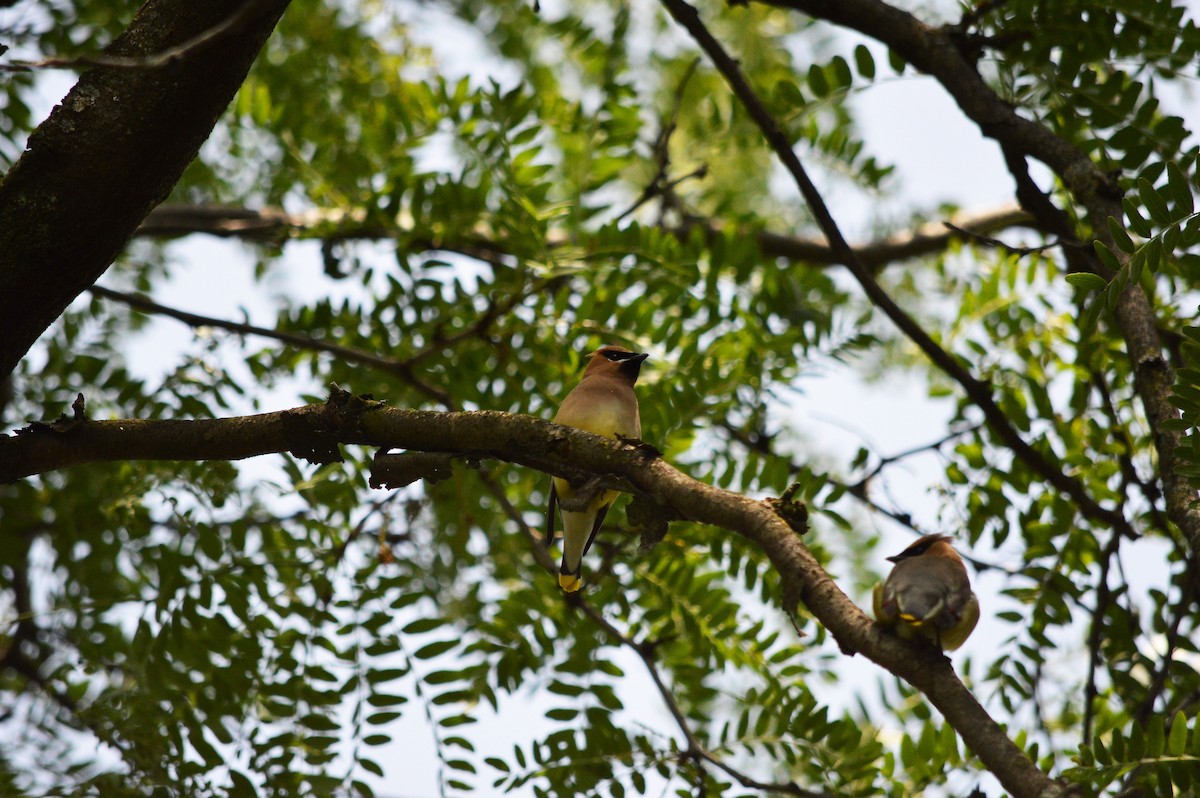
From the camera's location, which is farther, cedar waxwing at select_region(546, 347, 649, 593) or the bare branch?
cedar waxwing at select_region(546, 347, 649, 593)

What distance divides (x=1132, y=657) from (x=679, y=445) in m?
1.73

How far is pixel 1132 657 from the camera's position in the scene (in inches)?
162

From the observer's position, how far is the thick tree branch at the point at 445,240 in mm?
5219

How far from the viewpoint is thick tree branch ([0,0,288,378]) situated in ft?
9.36

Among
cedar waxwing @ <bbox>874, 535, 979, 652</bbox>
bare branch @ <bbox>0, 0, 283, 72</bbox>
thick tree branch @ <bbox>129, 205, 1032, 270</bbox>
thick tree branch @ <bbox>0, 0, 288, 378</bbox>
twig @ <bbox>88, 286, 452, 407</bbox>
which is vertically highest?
thick tree branch @ <bbox>129, 205, 1032, 270</bbox>

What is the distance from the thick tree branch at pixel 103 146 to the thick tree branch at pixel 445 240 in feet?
4.17

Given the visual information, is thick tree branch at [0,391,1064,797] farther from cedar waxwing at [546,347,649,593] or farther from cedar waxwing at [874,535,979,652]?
cedar waxwing at [546,347,649,593]

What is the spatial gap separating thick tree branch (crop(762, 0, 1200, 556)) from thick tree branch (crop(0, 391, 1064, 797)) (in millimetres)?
995

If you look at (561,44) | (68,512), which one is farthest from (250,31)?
(561,44)

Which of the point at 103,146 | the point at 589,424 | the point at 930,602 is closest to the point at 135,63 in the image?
the point at 103,146

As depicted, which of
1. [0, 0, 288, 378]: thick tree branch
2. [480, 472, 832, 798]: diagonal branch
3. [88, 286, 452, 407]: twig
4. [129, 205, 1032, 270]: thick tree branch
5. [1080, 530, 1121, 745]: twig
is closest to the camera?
[0, 0, 288, 378]: thick tree branch

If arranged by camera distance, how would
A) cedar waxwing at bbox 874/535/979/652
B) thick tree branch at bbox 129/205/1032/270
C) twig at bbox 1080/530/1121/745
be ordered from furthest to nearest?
1. thick tree branch at bbox 129/205/1032/270
2. twig at bbox 1080/530/1121/745
3. cedar waxwing at bbox 874/535/979/652

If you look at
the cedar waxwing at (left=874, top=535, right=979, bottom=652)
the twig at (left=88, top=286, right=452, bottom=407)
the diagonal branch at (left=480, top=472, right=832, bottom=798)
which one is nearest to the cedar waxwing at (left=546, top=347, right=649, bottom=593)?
the diagonal branch at (left=480, top=472, right=832, bottom=798)

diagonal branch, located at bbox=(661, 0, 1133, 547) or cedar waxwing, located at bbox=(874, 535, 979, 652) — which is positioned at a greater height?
diagonal branch, located at bbox=(661, 0, 1133, 547)
